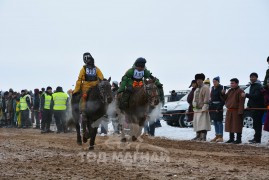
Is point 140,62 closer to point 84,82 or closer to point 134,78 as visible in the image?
point 134,78

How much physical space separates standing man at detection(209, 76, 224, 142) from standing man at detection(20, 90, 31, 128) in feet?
51.9

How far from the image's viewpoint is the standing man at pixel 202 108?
18.8 metres

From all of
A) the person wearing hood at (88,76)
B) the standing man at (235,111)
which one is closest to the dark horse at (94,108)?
the person wearing hood at (88,76)

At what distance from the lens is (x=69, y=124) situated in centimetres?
1667

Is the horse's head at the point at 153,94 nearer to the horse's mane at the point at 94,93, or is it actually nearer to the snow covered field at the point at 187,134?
the horse's mane at the point at 94,93

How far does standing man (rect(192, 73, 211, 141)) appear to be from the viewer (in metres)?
18.8

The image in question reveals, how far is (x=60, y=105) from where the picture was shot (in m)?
26.5

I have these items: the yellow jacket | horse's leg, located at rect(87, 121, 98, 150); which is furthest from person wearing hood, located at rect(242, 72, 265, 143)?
horse's leg, located at rect(87, 121, 98, 150)

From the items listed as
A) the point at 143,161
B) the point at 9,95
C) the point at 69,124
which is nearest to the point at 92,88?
the point at 69,124

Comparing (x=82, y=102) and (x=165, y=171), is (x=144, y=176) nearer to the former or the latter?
(x=165, y=171)

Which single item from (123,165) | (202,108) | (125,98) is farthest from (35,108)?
(123,165)

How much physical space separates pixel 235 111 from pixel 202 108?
1826 millimetres

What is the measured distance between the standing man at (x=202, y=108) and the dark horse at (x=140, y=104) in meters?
3.97

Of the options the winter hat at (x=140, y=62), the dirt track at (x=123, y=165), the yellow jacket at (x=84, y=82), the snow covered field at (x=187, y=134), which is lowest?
the dirt track at (x=123, y=165)
